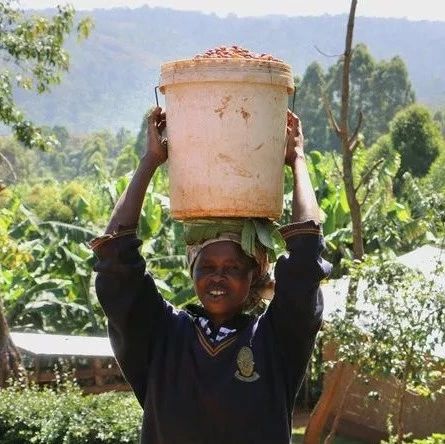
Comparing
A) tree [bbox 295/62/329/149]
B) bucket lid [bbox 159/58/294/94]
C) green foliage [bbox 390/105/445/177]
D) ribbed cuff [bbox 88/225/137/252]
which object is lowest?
tree [bbox 295/62/329/149]

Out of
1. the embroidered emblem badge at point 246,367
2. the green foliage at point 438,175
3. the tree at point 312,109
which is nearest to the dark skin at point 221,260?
the embroidered emblem badge at point 246,367

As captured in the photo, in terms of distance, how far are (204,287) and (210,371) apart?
205mm

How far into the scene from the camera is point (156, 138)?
2678 mm

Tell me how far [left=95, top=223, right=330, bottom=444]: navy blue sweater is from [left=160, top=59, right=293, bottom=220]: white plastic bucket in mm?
197

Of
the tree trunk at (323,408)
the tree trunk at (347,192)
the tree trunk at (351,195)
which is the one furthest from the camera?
the tree trunk at (323,408)

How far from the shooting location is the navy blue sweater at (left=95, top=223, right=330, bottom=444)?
2.38 metres

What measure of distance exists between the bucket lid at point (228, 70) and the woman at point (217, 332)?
10.0 inches

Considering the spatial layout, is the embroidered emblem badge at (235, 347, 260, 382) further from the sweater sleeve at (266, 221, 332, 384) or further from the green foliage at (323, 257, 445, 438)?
the green foliage at (323, 257, 445, 438)

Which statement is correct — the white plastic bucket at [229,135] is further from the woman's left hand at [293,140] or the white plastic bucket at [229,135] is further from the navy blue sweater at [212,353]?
the navy blue sweater at [212,353]

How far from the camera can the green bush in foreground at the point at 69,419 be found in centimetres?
734

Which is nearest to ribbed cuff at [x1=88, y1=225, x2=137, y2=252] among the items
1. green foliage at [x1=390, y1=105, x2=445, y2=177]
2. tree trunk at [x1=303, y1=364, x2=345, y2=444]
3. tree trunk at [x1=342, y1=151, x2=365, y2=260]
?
tree trunk at [x1=342, y1=151, x2=365, y2=260]

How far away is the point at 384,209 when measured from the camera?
47.7 feet

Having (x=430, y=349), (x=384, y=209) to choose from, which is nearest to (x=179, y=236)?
(x=384, y=209)

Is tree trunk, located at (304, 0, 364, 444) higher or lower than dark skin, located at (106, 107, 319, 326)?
lower
